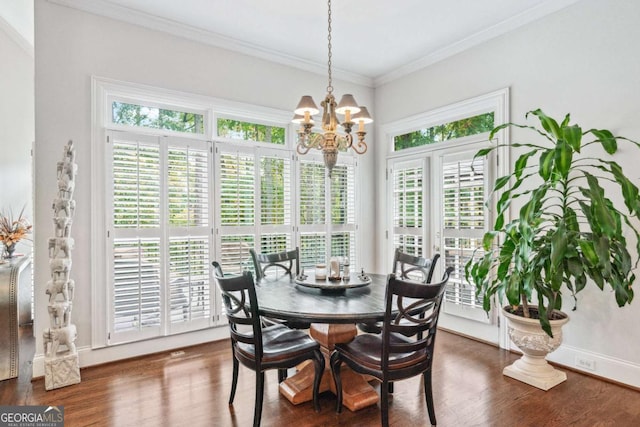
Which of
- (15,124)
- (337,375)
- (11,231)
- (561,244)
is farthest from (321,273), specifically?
(15,124)

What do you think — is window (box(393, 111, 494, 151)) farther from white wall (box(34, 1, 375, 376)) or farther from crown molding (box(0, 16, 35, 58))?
crown molding (box(0, 16, 35, 58))

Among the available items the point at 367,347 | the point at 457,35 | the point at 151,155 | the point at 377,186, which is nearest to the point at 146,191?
the point at 151,155

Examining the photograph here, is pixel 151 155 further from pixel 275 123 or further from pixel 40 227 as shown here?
pixel 275 123

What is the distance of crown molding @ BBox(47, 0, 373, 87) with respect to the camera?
10.4 ft

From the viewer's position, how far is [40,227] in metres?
2.99

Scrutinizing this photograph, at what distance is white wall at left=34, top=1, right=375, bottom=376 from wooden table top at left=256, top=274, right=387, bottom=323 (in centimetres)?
165

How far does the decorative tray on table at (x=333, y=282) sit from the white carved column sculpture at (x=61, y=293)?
1873 mm

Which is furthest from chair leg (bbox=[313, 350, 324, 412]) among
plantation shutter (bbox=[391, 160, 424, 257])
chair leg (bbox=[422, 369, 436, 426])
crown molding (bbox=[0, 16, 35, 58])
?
crown molding (bbox=[0, 16, 35, 58])

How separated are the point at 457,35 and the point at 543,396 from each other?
347 cm

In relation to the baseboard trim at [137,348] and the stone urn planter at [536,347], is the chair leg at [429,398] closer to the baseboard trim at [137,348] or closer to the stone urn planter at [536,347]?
the stone urn planter at [536,347]

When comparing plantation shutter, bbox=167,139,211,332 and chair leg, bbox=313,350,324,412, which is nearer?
chair leg, bbox=313,350,324,412

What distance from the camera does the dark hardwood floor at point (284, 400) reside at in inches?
91.7

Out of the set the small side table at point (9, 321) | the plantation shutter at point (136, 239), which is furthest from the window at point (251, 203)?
the small side table at point (9, 321)

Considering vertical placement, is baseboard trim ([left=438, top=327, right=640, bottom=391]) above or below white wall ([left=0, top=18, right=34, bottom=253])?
below
